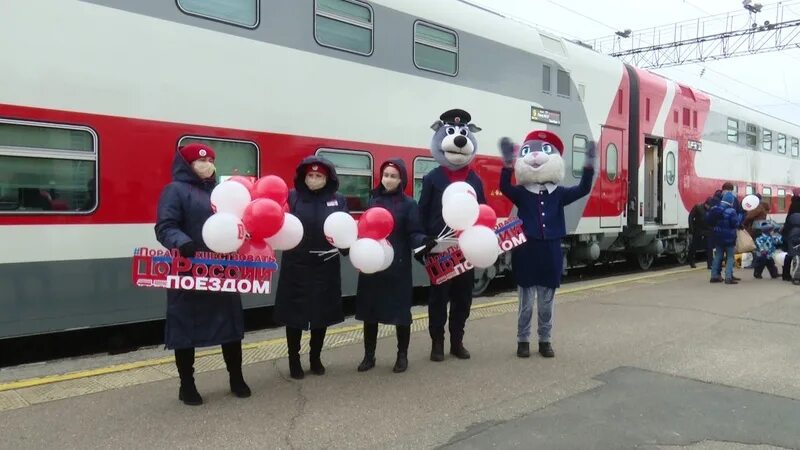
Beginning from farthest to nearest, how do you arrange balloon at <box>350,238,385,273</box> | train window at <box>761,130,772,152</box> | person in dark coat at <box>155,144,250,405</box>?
train window at <box>761,130,772,152</box> < balloon at <box>350,238,385,273</box> < person in dark coat at <box>155,144,250,405</box>

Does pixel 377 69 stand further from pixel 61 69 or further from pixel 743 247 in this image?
pixel 743 247

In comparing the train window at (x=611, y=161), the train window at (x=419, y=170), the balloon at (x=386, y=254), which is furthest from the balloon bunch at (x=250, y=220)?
the train window at (x=611, y=161)

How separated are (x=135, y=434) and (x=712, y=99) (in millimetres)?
14268

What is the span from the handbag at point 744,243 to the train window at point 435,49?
21.1 ft

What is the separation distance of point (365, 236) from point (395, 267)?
18.8 inches

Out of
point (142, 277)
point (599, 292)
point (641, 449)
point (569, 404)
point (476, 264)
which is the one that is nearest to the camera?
point (641, 449)

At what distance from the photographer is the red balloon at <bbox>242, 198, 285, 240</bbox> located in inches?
155

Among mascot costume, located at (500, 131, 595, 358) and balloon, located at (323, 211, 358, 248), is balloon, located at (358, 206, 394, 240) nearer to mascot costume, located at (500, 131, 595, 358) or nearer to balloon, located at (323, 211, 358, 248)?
balloon, located at (323, 211, 358, 248)

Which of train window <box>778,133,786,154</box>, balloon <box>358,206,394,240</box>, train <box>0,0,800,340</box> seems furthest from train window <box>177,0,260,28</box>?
train window <box>778,133,786,154</box>

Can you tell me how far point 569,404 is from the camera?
4.29 m

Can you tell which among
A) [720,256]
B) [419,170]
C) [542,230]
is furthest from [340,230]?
[720,256]

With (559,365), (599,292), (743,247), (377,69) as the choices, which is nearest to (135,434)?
(559,365)

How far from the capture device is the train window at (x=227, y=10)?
18.3ft

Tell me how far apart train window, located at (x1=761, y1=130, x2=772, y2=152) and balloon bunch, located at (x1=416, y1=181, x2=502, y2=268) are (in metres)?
15.4
